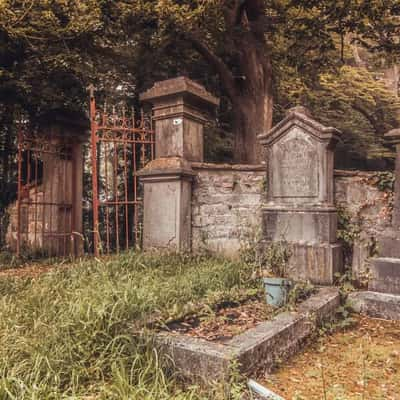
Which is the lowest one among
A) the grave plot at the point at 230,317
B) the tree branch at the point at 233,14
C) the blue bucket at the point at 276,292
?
the grave plot at the point at 230,317

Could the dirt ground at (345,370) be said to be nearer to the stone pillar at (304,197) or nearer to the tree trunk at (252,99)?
the stone pillar at (304,197)

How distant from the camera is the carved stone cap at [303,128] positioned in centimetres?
458

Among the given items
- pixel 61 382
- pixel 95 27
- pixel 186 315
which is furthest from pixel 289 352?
pixel 95 27

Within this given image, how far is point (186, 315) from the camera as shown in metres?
3.18

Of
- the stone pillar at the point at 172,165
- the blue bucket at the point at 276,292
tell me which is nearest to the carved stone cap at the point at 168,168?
the stone pillar at the point at 172,165

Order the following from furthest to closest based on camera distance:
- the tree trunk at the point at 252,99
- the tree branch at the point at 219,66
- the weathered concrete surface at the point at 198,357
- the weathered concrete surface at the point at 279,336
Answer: the tree branch at the point at 219,66, the tree trunk at the point at 252,99, the weathered concrete surface at the point at 279,336, the weathered concrete surface at the point at 198,357

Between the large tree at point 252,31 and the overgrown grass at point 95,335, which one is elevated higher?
the large tree at point 252,31

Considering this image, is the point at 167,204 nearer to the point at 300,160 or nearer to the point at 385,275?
the point at 300,160

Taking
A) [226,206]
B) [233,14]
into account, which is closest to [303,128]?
[226,206]

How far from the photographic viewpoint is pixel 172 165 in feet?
17.3

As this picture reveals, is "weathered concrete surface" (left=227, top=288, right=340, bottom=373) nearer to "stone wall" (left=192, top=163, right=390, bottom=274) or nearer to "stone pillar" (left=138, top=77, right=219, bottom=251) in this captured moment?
"stone wall" (left=192, top=163, right=390, bottom=274)

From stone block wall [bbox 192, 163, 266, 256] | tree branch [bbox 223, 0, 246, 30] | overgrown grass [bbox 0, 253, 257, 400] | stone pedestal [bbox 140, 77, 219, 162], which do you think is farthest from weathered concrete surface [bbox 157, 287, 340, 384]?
tree branch [bbox 223, 0, 246, 30]

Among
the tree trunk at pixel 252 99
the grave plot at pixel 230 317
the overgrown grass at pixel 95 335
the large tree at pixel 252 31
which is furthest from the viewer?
the tree trunk at pixel 252 99

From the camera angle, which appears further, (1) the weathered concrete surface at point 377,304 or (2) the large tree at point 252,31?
(2) the large tree at point 252,31
